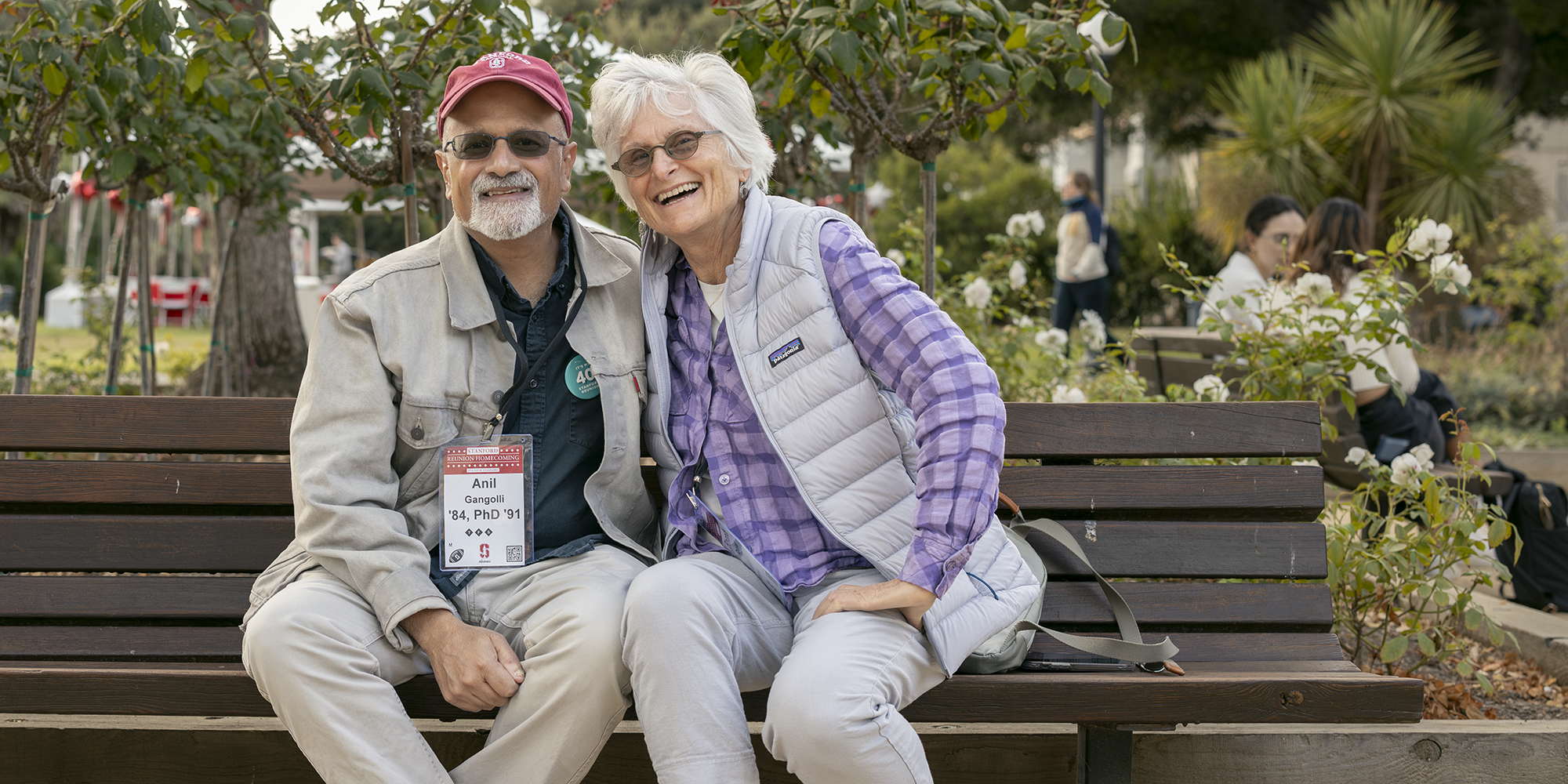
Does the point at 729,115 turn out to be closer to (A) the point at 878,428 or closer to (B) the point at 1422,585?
(A) the point at 878,428

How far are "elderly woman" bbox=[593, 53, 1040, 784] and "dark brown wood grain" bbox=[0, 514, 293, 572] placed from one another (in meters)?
0.95

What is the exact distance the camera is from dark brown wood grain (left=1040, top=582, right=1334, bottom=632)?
8.98ft

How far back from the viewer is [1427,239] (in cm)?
357

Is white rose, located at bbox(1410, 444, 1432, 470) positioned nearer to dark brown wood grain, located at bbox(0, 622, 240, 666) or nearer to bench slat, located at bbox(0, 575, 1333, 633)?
bench slat, located at bbox(0, 575, 1333, 633)

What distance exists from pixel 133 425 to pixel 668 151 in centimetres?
140

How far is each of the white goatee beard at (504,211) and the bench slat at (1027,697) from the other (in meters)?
0.89

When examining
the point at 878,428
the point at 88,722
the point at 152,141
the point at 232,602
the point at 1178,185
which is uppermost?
the point at 1178,185

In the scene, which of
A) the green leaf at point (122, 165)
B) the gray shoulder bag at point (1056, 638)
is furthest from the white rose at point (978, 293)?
the green leaf at point (122, 165)

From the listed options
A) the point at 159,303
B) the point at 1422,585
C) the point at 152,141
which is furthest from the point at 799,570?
the point at 159,303

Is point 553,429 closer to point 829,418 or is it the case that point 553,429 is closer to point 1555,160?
point 829,418

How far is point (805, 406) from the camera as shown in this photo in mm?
2350

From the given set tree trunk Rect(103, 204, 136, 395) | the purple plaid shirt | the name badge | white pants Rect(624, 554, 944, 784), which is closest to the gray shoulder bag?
white pants Rect(624, 554, 944, 784)

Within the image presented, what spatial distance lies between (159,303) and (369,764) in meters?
19.9

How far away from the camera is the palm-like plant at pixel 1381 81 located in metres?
13.5
